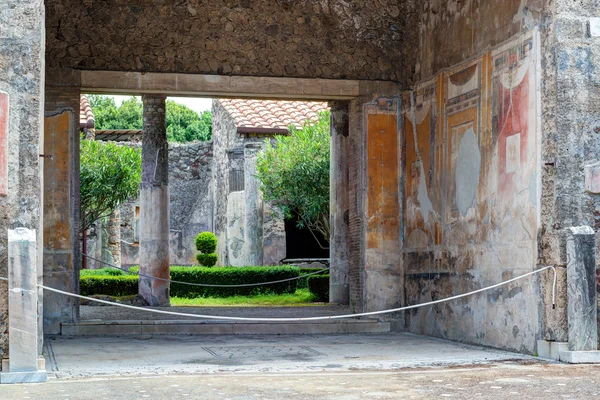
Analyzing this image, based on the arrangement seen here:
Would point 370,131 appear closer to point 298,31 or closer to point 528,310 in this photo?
point 298,31

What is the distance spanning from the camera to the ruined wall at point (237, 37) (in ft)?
33.6

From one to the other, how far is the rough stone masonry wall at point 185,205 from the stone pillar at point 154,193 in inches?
378

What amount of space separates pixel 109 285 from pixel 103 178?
4023 mm

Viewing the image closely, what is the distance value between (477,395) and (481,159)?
153 inches

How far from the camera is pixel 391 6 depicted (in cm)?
1080

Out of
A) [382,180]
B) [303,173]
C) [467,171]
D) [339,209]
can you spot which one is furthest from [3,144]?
[303,173]

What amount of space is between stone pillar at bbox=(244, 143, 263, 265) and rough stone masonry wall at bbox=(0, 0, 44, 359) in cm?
1333

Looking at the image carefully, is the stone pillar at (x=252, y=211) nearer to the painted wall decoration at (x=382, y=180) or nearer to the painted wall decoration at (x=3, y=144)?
the painted wall decoration at (x=382, y=180)

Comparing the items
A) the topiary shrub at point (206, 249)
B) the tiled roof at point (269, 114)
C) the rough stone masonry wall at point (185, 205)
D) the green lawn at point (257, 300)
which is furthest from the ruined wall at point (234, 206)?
the green lawn at point (257, 300)

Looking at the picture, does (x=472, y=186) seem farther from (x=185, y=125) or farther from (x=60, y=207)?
(x=185, y=125)

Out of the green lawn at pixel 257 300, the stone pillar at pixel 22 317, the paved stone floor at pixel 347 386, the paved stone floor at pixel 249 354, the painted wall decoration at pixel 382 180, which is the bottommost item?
the green lawn at pixel 257 300

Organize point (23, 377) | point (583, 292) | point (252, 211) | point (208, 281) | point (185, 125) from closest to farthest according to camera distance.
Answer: point (23, 377) < point (583, 292) < point (208, 281) < point (252, 211) < point (185, 125)

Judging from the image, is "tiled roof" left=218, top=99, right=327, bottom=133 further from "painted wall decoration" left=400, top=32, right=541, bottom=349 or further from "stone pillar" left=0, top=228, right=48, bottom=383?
"stone pillar" left=0, top=228, right=48, bottom=383

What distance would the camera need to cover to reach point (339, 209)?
14547 mm
